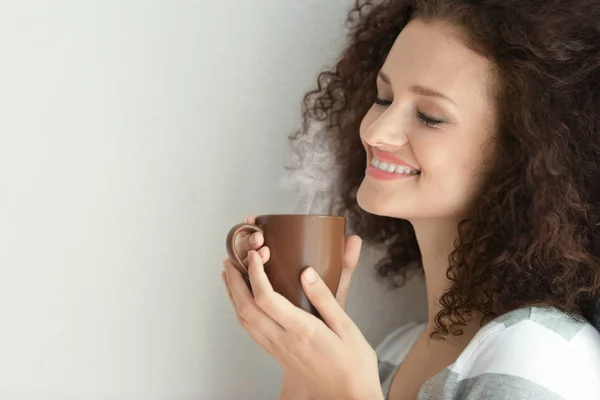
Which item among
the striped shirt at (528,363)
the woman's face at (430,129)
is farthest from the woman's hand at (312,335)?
the woman's face at (430,129)

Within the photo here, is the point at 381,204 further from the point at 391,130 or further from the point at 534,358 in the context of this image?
the point at 534,358

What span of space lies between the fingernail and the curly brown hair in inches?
12.0

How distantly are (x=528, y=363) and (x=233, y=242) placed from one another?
41 centimetres

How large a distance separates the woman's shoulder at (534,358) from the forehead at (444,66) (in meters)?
0.33

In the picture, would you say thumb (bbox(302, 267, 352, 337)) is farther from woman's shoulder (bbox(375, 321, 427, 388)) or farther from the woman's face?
woman's shoulder (bbox(375, 321, 427, 388))

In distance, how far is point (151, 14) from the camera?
119 centimetres

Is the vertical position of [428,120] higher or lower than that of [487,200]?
higher

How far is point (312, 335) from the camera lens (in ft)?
3.05

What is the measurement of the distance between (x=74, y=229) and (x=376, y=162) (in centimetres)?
51

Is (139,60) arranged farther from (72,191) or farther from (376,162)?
(376,162)

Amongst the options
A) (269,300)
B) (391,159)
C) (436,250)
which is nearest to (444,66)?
(391,159)

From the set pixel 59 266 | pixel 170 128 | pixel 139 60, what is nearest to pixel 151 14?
pixel 139 60

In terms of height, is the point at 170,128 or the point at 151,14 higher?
the point at 151,14

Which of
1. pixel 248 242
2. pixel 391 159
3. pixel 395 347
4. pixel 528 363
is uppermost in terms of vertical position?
pixel 391 159
